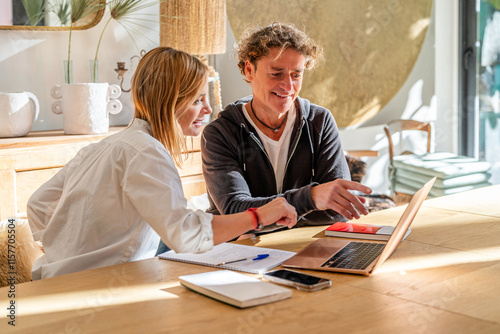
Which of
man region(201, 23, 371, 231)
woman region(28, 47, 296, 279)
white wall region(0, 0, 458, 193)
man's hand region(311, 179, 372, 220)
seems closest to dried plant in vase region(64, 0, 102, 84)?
white wall region(0, 0, 458, 193)

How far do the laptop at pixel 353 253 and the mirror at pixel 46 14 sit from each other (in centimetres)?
191

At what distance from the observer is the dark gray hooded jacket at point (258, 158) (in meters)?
2.07

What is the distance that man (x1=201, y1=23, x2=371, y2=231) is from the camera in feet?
7.00

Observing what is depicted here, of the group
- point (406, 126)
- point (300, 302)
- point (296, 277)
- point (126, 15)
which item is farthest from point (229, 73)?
point (300, 302)

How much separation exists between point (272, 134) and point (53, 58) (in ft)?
4.49

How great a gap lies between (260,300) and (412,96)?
12.4 ft

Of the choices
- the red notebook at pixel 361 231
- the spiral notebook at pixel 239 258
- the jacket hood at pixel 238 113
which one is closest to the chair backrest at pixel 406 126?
the jacket hood at pixel 238 113

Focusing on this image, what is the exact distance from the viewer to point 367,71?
4.42 meters

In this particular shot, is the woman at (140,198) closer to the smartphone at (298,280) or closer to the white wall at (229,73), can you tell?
the smartphone at (298,280)

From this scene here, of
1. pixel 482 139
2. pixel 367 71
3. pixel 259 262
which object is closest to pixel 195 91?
pixel 259 262

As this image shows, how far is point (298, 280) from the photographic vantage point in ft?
4.19

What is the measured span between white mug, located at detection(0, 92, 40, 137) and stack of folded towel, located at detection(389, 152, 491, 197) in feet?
7.74

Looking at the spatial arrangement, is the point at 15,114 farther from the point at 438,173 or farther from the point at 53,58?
the point at 438,173

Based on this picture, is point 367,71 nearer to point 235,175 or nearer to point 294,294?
point 235,175
